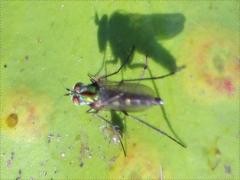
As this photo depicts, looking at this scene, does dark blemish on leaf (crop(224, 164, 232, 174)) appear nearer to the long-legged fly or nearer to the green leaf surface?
the green leaf surface

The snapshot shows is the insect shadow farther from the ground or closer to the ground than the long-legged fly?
farther from the ground

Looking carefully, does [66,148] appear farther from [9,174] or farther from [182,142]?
[182,142]

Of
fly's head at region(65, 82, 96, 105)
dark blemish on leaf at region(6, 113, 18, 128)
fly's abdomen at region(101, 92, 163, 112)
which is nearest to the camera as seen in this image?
fly's abdomen at region(101, 92, 163, 112)

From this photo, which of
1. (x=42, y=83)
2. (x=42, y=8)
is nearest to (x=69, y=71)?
(x=42, y=83)

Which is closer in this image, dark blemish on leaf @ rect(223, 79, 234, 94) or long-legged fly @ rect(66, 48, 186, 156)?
long-legged fly @ rect(66, 48, 186, 156)

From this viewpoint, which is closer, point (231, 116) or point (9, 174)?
point (231, 116)

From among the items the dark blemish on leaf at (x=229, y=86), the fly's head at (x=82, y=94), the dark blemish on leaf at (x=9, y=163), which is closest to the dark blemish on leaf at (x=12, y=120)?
the dark blemish on leaf at (x=9, y=163)

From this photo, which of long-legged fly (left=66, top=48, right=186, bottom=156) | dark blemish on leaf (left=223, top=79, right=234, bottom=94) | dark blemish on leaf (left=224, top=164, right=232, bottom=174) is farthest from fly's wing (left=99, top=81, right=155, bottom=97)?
dark blemish on leaf (left=224, top=164, right=232, bottom=174)

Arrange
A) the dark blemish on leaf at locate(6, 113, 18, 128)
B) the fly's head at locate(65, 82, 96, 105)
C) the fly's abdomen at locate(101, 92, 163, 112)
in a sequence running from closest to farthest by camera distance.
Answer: the fly's abdomen at locate(101, 92, 163, 112) → the fly's head at locate(65, 82, 96, 105) → the dark blemish on leaf at locate(6, 113, 18, 128)

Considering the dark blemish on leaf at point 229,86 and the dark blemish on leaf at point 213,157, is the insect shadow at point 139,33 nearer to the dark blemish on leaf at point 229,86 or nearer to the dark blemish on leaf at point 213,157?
the dark blemish on leaf at point 229,86
